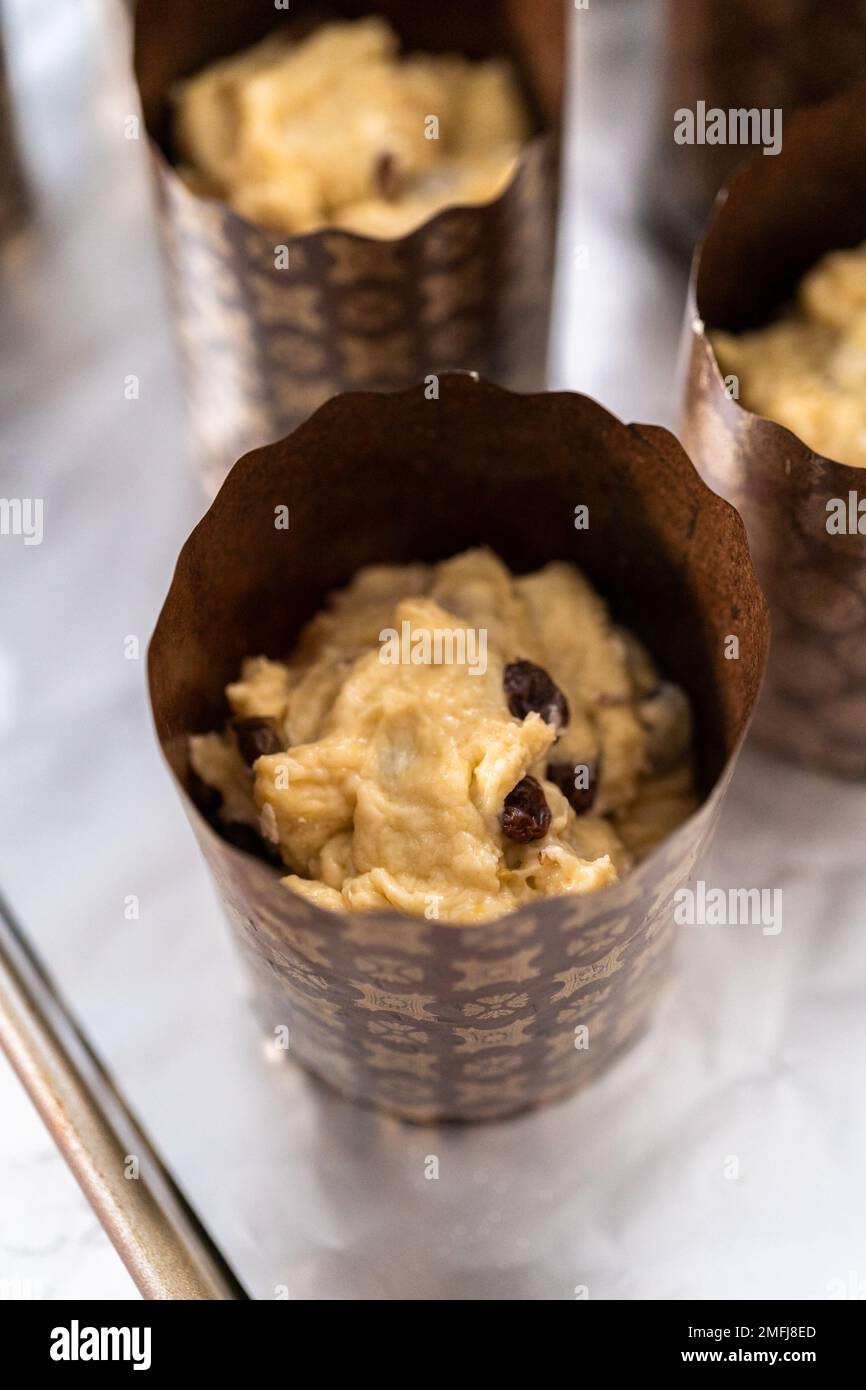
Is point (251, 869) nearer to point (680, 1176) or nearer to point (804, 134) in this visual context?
point (680, 1176)

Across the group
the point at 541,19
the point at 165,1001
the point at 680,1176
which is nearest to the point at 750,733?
the point at 680,1176

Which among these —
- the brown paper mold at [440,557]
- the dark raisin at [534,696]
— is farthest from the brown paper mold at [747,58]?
the dark raisin at [534,696]

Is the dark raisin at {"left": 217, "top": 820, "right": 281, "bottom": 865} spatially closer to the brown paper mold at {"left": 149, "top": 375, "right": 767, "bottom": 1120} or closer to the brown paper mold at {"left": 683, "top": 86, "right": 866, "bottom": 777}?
the brown paper mold at {"left": 149, "top": 375, "right": 767, "bottom": 1120}

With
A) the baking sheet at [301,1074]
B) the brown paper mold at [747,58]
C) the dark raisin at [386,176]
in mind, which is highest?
the brown paper mold at [747,58]

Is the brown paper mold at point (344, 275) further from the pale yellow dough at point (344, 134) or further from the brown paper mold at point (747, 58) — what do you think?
the brown paper mold at point (747, 58)

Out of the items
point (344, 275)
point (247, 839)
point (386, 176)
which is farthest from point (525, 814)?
point (386, 176)

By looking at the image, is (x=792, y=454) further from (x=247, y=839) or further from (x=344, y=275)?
(x=247, y=839)
